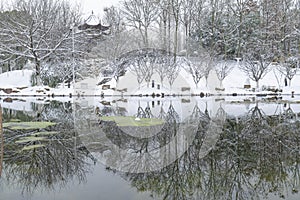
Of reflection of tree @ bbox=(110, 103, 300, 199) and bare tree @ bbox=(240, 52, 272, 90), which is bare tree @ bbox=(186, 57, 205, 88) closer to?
bare tree @ bbox=(240, 52, 272, 90)

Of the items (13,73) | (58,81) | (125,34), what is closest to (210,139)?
(58,81)

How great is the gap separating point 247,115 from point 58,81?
54.1 feet

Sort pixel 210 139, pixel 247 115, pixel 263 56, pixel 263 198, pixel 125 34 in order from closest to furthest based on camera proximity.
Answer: pixel 263 198
pixel 210 139
pixel 247 115
pixel 263 56
pixel 125 34

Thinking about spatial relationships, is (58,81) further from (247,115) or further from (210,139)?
(210,139)

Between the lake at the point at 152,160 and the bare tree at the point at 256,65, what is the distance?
1194 cm

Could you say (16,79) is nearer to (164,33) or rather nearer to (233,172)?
(164,33)

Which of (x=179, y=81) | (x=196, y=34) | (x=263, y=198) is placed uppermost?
(x=196, y=34)

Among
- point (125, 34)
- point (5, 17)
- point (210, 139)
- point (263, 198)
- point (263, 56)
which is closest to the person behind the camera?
point (263, 198)

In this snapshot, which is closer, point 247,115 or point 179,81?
point 247,115

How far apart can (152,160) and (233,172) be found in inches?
54.4

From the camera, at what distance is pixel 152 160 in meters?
5.53

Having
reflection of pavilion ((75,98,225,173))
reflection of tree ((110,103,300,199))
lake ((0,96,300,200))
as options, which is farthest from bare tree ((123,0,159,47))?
reflection of tree ((110,103,300,199))

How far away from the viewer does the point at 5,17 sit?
23438 millimetres

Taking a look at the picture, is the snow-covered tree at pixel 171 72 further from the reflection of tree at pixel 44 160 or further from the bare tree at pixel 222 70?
the reflection of tree at pixel 44 160
